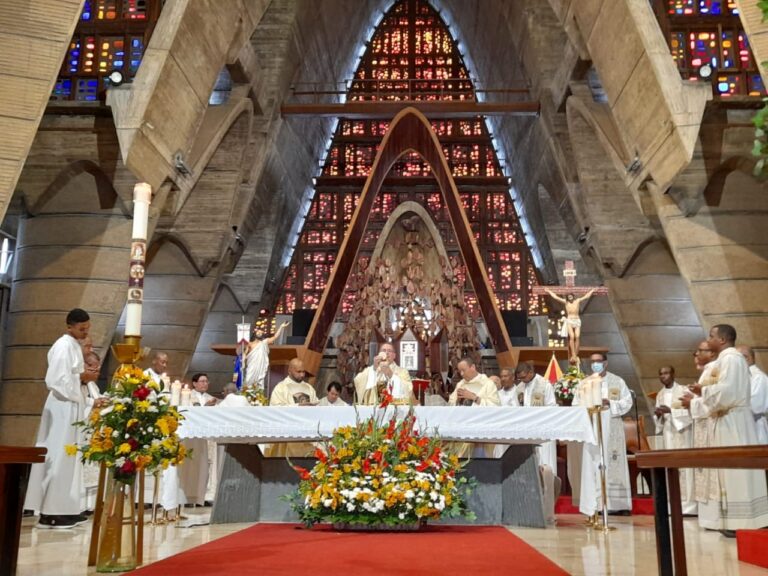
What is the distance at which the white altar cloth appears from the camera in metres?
6.43

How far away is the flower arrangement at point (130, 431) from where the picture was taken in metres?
4.32

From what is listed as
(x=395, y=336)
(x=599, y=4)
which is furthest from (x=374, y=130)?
(x=599, y=4)

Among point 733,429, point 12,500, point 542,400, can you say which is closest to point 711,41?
point 542,400

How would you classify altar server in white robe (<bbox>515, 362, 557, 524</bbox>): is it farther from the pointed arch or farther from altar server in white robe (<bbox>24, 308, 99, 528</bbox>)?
the pointed arch

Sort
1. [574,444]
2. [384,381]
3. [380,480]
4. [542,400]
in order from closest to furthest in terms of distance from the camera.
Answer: [380,480] → [384,381] → [574,444] → [542,400]

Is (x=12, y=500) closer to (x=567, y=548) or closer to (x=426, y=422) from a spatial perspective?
(x=567, y=548)

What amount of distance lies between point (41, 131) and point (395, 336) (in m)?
9.96

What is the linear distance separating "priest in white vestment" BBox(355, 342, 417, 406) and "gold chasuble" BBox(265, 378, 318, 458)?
0.70 m

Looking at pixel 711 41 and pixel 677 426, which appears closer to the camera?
pixel 677 426

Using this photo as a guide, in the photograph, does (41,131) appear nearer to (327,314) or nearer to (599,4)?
(327,314)

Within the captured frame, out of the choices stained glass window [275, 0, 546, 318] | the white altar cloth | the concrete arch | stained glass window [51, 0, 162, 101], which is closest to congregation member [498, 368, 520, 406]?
the white altar cloth

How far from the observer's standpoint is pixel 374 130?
88.4 feet

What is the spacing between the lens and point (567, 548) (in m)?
5.34

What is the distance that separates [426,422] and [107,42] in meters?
9.78
